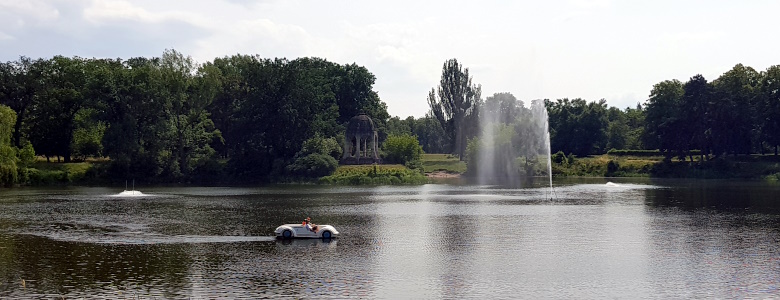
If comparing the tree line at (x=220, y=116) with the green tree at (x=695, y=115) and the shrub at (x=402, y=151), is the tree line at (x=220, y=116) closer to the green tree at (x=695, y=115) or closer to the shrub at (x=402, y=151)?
the green tree at (x=695, y=115)

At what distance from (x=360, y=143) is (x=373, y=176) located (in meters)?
21.0

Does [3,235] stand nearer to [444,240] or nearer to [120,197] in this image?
[444,240]

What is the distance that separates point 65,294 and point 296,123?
125m

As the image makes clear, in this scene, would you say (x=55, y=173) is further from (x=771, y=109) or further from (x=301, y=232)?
(x=771, y=109)

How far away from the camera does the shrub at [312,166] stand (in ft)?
495

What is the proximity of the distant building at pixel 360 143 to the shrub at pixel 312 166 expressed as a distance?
10216 millimetres

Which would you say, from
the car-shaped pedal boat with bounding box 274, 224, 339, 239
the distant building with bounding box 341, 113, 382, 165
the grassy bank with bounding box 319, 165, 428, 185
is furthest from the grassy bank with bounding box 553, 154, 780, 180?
the car-shaped pedal boat with bounding box 274, 224, 339, 239

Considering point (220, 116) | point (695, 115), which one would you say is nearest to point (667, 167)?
point (695, 115)

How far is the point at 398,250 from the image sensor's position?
50188 millimetres

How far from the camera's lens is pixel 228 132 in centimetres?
16650

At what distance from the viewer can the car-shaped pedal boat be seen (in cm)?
5538

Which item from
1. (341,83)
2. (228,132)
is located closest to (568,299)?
(228,132)

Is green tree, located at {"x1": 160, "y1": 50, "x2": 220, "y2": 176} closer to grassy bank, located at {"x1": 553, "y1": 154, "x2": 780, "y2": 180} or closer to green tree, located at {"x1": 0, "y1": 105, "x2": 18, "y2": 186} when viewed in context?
green tree, located at {"x1": 0, "y1": 105, "x2": 18, "y2": 186}

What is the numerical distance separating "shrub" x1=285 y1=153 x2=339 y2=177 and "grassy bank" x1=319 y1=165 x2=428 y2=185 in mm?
2172
